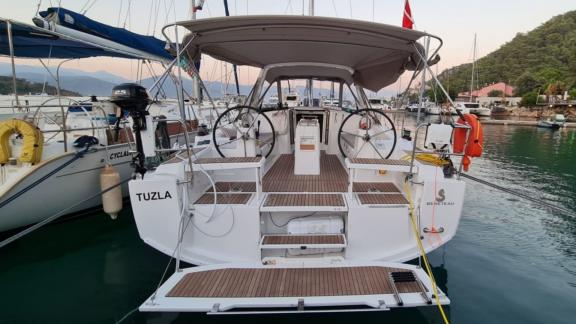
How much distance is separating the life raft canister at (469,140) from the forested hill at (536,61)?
1857 inches

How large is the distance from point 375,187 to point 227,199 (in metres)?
1.59

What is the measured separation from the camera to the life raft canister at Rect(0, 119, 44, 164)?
4180 millimetres

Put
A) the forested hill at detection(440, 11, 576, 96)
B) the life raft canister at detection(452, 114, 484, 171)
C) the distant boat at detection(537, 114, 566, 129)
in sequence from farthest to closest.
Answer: the forested hill at detection(440, 11, 576, 96) → the distant boat at detection(537, 114, 566, 129) → the life raft canister at detection(452, 114, 484, 171)

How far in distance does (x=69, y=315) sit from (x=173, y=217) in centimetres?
129

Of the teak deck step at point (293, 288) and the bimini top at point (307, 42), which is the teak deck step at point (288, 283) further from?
the bimini top at point (307, 42)

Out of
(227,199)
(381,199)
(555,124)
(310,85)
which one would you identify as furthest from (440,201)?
(555,124)

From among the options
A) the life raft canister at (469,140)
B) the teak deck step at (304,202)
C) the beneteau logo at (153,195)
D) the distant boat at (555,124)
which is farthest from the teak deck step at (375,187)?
the distant boat at (555,124)

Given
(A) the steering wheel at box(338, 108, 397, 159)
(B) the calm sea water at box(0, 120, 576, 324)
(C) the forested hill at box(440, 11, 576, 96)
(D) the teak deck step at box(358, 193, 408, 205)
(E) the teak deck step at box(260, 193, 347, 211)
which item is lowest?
(B) the calm sea water at box(0, 120, 576, 324)

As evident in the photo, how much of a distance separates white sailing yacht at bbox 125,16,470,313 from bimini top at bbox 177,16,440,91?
20 mm

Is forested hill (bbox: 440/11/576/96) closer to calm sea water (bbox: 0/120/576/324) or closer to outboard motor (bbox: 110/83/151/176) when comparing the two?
calm sea water (bbox: 0/120/576/324)

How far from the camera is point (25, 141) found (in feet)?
13.7

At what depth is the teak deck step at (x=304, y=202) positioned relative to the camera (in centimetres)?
274

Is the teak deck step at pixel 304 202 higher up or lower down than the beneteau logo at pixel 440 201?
lower down

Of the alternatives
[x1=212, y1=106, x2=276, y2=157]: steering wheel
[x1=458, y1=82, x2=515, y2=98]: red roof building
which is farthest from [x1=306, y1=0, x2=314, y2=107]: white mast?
[x1=458, y1=82, x2=515, y2=98]: red roof building
